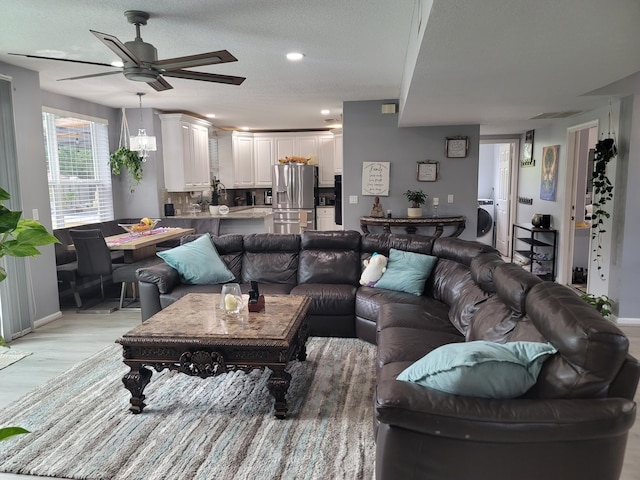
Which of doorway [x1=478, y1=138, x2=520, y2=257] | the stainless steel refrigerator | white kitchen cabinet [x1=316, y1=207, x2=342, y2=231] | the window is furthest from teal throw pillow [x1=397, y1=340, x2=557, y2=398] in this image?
white kitchen cabinet [x1=316, y1=207, x2=342, y2=231]

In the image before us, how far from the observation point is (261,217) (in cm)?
695

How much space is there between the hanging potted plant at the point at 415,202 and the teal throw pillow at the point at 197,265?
2.65 meters

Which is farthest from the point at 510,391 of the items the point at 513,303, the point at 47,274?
the point at 47,274

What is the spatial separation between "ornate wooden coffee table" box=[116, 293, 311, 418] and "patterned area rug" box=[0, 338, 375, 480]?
0.20 m

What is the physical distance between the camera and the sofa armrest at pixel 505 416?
1490 millimetres

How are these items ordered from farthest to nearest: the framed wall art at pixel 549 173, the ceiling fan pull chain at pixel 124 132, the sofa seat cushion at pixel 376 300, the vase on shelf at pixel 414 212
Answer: the ceiling fan pull chain at pixel 124 132
the framed wall art at pixel 549 173
the vase on shelf at pixel 414 212
the sofa seat cushion at pixel 376 300

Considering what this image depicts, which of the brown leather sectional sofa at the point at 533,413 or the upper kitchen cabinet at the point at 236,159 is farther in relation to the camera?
the upper kitchen cabinet at the point at 236,159

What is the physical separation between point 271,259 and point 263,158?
511 centimetres

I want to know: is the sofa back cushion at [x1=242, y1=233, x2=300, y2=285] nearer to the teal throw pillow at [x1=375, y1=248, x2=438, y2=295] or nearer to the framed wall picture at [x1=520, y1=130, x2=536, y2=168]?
the teal throw pillow at [x1=375, y1=248, x2=438, y2=295]

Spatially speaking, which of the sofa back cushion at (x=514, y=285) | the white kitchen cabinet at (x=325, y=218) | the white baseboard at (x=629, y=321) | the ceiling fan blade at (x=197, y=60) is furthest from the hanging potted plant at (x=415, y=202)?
the ceiling fan blade at (x=197, y=60)

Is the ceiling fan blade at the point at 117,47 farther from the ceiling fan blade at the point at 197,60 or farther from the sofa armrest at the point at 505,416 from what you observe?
the sofa armrest at the point at 505,416

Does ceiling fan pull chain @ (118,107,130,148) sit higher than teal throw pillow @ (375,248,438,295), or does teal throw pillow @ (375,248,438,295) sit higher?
ceiling fan pull chain @ (118,107,130,148)

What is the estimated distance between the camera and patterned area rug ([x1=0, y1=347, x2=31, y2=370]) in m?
3.56

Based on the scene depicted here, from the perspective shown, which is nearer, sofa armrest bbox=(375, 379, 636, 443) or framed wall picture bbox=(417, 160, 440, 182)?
sofa armrest bbox=(375, 379, 636, 443)
